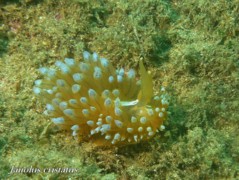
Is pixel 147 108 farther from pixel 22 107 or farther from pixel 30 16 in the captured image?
pixel 30 16

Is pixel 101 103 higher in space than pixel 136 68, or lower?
lower

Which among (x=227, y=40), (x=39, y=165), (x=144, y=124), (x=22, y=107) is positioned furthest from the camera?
(x=227, y=40)

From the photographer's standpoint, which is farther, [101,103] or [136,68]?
[136,68]

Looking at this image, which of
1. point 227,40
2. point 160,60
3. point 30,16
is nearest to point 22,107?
point 30,16
